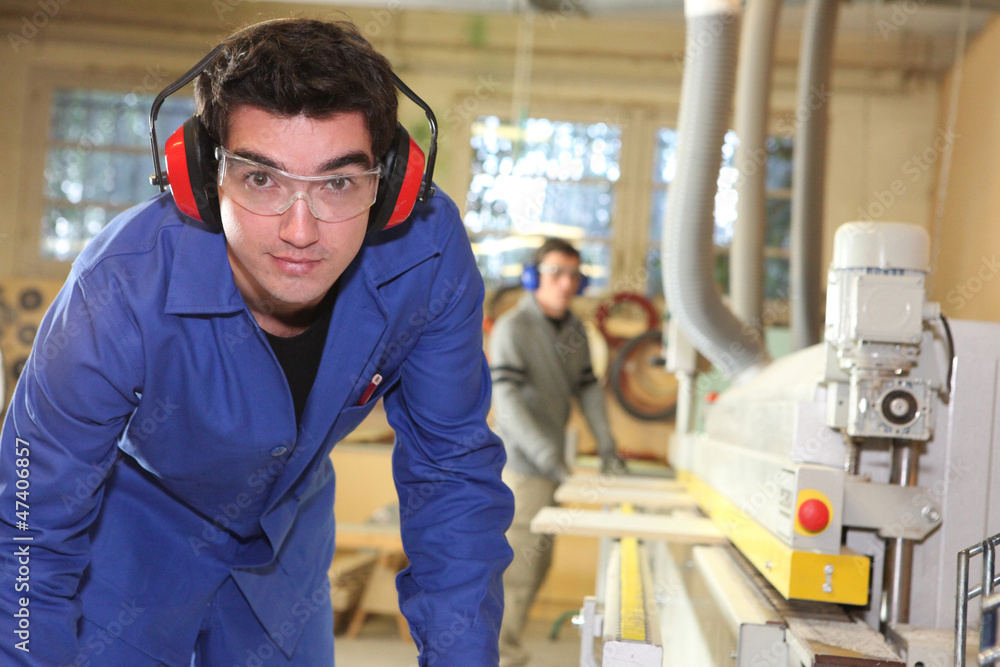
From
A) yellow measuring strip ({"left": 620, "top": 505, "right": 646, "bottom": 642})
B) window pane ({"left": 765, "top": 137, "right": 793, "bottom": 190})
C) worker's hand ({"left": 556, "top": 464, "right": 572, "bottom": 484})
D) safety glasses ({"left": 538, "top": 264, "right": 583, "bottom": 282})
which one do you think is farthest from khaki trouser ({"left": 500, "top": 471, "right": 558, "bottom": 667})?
window pane ({"left": 765, "top": 137, "right": 793, "bottom": 190})

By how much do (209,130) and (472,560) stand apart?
0.62 metres

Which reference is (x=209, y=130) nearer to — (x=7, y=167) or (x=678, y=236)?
(x=678, y=236)

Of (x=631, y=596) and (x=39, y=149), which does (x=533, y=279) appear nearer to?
(x=631, y=596)

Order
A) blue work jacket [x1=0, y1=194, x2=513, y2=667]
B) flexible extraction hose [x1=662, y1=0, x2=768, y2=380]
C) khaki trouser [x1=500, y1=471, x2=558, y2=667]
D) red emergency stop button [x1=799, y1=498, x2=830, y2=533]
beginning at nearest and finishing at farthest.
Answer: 1. blue work jacket [x1=0, y1=194, x2=513, y2=667]
2. red emergency stop button [x1=799, y1=498, x2=830, y2=533]
3. flexible extraction hose [x1=662, y1=0, x2=768, y2=380]
4. khaki trouser [x1=500, y1=471, x2=558, y2=667]

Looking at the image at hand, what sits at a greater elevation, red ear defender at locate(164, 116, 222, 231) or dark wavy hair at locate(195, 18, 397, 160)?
dark wavy hair at locate(195, 18, 397, 160)

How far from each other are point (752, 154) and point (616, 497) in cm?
137

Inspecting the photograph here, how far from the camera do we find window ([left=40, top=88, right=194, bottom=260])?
6.33m

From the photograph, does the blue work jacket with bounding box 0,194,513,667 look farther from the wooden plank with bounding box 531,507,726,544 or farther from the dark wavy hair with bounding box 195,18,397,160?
the wooden plank with bounding box 531,507,726,544

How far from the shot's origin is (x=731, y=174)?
630 cm

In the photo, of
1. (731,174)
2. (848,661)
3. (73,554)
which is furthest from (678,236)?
(731,174)

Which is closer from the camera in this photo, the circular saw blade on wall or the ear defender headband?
the ear defender headband

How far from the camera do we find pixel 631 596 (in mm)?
1562

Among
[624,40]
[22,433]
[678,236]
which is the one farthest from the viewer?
[624,40]

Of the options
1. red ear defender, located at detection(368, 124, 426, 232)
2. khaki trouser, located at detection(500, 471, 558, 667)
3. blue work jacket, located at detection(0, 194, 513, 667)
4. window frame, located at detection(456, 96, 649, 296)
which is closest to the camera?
blue work jacket, located at detection(0, 194, 513, 667)
